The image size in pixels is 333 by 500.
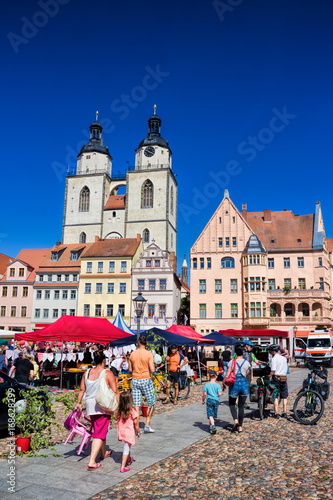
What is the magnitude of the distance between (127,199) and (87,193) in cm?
757

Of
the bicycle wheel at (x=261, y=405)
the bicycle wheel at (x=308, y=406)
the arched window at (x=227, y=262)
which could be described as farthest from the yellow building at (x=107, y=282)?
the bicycle wheel at (x=308, y=406)

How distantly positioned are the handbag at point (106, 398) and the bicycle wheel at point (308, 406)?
570 cm

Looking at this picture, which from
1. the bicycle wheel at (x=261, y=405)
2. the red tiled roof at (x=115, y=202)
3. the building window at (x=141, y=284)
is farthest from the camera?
the red tiled roof at (x=115, y=202)

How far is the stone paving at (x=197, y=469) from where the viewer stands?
5.97 m

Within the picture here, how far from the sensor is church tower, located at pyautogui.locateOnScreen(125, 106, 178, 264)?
66.7 m

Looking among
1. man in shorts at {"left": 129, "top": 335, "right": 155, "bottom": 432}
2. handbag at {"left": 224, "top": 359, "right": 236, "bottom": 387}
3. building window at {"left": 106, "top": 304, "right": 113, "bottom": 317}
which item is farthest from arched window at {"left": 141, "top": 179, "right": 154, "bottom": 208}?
handbag at {"left": 224, "top": 359, "right": 236, "bottom": 387}

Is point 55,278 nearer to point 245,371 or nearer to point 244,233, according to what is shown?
point 244,233

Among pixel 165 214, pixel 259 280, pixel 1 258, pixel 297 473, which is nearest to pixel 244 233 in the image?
pixel 259 280

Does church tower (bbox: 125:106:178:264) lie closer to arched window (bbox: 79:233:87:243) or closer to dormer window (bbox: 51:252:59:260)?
arched window (bbox: 79:233:87:243)

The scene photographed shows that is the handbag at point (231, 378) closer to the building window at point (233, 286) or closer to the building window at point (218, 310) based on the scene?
the building window at point (218, 310)

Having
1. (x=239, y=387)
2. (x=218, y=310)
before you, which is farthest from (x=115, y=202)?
(x=239, y=387)

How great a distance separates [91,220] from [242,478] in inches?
2560

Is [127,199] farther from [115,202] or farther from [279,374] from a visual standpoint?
[279,374]

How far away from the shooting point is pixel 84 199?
2844 inches
